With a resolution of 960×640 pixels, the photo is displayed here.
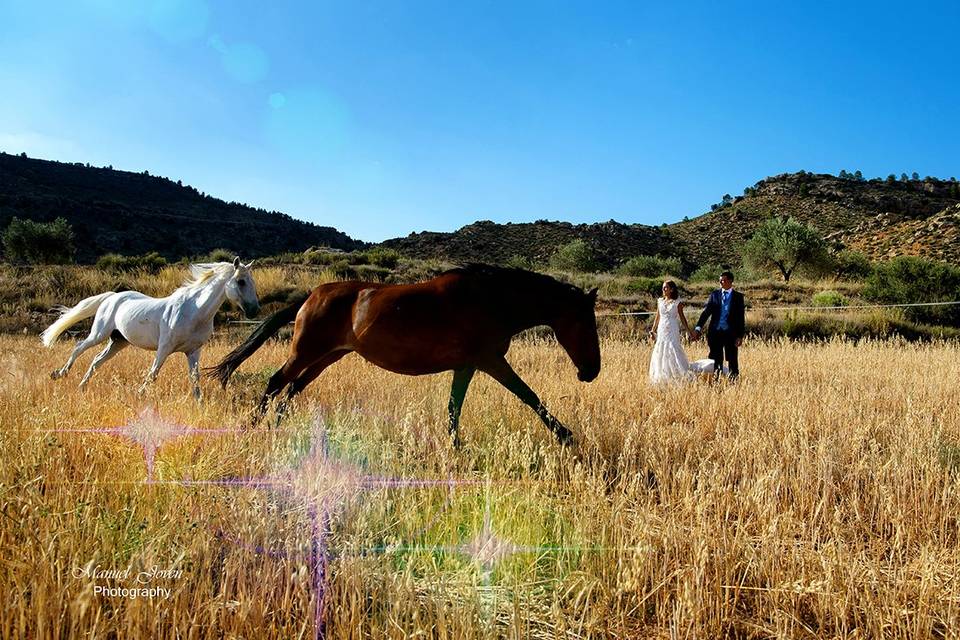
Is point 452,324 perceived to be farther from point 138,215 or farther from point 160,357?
point 138,215

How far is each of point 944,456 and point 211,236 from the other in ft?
204

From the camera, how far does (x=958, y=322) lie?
63.1 ft

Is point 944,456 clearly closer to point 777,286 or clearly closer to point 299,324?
point 299,324

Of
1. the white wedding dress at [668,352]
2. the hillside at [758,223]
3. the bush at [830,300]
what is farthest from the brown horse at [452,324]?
the hillside at [758,223]

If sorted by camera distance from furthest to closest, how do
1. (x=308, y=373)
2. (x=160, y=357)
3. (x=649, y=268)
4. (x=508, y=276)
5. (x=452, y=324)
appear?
(x=649, y=268), (x=160, y=357), (x=308, y=373), (x=508, y=276), (x=452, y=324)

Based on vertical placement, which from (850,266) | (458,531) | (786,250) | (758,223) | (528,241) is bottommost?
(458,531)

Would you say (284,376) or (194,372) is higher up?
(284,376)

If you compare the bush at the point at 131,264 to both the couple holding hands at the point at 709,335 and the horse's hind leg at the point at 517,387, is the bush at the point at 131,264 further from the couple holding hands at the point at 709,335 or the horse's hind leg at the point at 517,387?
the horse's hind leg at the point at 517,387

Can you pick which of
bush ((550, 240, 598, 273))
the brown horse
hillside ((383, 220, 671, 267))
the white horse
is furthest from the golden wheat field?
hillside ((383, 220, 671, 267))

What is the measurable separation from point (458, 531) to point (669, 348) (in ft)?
21.4

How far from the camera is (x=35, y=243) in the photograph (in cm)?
3441

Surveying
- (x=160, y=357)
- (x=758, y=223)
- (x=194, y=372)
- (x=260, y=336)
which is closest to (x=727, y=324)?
→ (x=260, y=336)

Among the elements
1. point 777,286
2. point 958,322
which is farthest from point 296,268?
point 958,322

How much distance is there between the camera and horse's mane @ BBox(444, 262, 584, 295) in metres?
4.66
